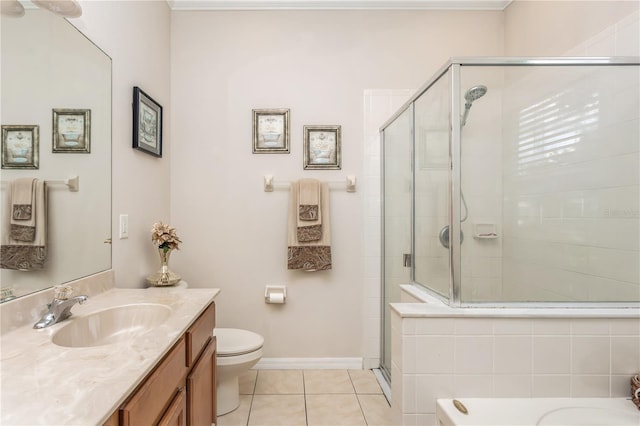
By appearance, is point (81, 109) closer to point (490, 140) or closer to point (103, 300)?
point (103, 300)

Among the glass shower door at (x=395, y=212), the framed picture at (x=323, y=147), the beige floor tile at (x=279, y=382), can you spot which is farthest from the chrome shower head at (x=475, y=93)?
the beige floor tile at (x=279, y=382)

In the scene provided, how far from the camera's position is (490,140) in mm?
1600

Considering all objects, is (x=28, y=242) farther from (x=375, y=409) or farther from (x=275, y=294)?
(x=375, y=409)

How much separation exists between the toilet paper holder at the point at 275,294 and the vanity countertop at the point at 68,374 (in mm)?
1220

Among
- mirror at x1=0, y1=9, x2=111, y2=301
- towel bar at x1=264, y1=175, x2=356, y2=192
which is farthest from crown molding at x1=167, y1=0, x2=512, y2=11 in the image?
towel bar at x1=264, y1=175, x2=356, y2=192

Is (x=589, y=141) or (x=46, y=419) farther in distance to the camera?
(x=589, y=141)

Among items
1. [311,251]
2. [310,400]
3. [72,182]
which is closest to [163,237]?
[72,182]

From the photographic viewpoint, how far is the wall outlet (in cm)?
171

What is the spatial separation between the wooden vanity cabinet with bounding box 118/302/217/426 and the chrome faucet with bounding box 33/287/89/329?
1.26 feet

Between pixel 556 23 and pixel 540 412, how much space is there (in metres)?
2.10

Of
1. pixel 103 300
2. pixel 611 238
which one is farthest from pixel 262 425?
pixel 611 238

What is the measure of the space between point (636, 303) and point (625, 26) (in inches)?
50.1

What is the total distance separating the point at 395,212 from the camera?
217 cm

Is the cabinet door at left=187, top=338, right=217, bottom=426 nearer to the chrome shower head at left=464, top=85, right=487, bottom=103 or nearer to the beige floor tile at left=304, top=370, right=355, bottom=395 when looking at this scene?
the beige floor tile at left=304, top=370, right=355, bottom=395
